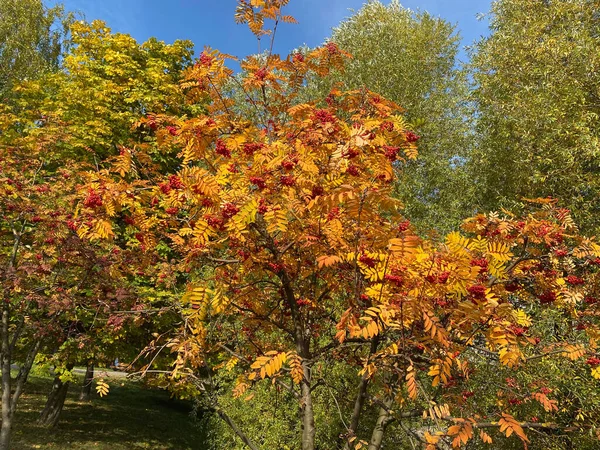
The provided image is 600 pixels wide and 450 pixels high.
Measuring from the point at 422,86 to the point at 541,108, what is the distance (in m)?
5.83

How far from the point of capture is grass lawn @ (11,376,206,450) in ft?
34.8

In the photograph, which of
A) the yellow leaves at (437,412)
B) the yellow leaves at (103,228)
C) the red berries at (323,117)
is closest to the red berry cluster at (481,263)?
the yellow leaves at (437,412)

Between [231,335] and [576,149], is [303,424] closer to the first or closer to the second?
[231,335]

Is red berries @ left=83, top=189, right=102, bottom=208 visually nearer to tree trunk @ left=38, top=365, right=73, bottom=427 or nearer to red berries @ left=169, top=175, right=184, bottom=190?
red berries @ left=169, top=175, right=184, bottom=190

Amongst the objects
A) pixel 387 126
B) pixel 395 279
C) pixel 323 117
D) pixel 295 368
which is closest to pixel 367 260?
pixel 395 279

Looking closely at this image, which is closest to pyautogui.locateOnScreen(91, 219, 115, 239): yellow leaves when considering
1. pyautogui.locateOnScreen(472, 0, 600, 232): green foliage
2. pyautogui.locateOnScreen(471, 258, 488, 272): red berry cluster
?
pyautogui.locateOnScreen(471, 258, 488, 272): red berry cluster

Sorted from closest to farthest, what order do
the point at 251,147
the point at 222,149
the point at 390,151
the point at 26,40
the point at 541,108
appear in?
the point at 251,147, the point at 222,149, the point at 390,151, the point at 541,108, the point at 26,40

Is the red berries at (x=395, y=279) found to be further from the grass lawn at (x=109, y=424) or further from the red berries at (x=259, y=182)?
the grass lawn at (x=109, y=424)

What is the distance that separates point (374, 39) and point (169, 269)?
43.1 ft

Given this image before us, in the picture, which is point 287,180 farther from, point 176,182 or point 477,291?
point 477,291

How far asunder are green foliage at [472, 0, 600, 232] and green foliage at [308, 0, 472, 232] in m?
0.91

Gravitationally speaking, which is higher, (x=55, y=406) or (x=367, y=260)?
(x=367, y=260)

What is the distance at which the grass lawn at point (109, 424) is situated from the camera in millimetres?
10609

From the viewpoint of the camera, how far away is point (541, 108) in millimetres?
8992
